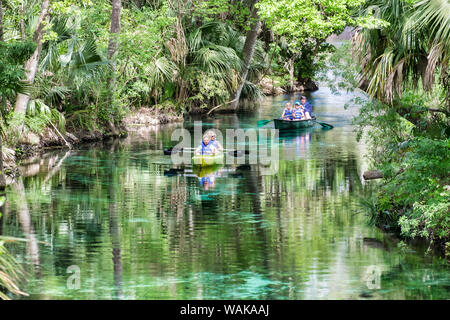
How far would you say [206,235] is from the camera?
50.4 ft

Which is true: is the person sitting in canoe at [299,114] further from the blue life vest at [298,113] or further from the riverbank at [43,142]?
the riverbank at [43,142]

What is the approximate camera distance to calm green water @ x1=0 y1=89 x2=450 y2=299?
11969mm


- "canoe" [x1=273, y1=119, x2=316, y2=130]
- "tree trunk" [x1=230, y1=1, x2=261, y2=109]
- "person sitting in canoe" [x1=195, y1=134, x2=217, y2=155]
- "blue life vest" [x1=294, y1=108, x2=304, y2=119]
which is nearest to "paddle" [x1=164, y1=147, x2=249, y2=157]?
"person sitting in canoe" [x1=195, y1=134, x2=217, y2=155]

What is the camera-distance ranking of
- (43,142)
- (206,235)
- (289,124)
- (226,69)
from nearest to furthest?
1. (206,235)
2. (43,142)
3. (289,124)
4. (226,69)

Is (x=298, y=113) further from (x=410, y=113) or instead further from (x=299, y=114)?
(x=410, y=113)

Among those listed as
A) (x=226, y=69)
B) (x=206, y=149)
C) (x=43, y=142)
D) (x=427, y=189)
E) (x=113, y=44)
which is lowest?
(x=427, y=189)

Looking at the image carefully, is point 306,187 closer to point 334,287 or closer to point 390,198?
point 390,198

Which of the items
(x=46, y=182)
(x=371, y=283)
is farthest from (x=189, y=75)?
(x=371, y=283)

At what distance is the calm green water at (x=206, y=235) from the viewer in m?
12.0

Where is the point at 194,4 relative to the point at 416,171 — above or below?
above

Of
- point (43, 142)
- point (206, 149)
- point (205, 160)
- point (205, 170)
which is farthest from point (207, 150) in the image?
point (43, 142)

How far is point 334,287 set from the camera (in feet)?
38.9

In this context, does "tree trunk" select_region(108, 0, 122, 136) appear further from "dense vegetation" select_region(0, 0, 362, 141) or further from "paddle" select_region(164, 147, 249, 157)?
"paddle" select_region(164, 147, 249, 157)
